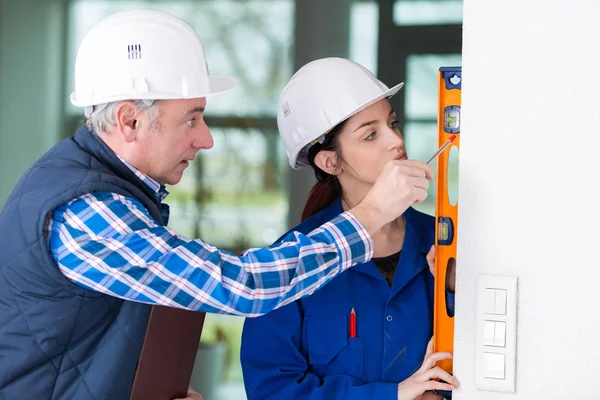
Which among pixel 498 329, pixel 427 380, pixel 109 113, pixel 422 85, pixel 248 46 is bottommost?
pixel 427 380

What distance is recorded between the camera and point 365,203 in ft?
4.56

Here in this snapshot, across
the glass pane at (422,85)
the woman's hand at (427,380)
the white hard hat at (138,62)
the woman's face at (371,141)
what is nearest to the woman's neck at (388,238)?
the woman's face at (371,141)

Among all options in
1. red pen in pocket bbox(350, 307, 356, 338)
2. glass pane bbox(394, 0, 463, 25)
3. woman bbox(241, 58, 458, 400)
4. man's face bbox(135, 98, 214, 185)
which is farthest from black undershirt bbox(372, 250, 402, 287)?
glass pane bbox(394, 0, 463, 25)

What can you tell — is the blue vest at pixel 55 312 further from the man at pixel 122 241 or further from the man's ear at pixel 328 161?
the man's ear at pixel 328 161

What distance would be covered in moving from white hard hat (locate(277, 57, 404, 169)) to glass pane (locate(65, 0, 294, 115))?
284 cm

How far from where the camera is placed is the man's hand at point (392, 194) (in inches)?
53.6

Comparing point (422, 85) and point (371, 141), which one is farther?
point (422, 85)

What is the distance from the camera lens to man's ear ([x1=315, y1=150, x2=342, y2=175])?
5.65 ft

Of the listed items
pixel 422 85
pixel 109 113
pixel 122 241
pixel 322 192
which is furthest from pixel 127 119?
pixel 422 85

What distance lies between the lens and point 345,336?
1614mm

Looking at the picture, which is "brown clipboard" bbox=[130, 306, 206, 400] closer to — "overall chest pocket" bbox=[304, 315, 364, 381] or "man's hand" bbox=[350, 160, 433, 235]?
"overall chest pocket" bbox=[304, 315, 364, 381]

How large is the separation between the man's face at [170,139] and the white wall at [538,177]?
0.49m

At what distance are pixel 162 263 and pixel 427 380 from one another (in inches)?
20.4

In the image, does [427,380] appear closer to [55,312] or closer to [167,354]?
[167,354]
